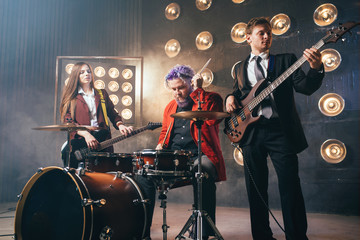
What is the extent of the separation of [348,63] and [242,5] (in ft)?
6.49

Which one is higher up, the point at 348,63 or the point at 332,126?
the point at 348,63

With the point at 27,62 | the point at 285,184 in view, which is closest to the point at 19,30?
the point at 27,62

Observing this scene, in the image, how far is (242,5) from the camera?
5145mm

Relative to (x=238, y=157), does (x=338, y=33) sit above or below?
above

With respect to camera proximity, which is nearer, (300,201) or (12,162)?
(300,201)

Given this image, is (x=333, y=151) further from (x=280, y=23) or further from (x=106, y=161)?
(x=106, y=161)

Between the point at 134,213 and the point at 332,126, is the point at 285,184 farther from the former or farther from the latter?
the point at 332,126

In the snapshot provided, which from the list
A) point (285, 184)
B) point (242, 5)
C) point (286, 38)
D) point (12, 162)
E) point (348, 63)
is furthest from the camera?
point (12, 162)

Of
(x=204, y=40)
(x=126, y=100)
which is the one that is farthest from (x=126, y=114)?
(x=204, y=40)

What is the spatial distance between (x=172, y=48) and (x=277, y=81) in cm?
361

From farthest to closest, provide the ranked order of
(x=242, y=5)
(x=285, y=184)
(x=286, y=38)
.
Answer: (x=242, y=5) < (x=286, y=38) < (x=285, y=184)

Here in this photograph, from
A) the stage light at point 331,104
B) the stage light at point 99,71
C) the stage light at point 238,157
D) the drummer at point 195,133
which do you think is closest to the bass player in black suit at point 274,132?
the drummer at point 195,133

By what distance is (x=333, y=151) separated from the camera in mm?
4246

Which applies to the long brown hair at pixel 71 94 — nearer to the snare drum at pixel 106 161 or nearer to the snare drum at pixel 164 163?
the snare drum at pixel 106 161
